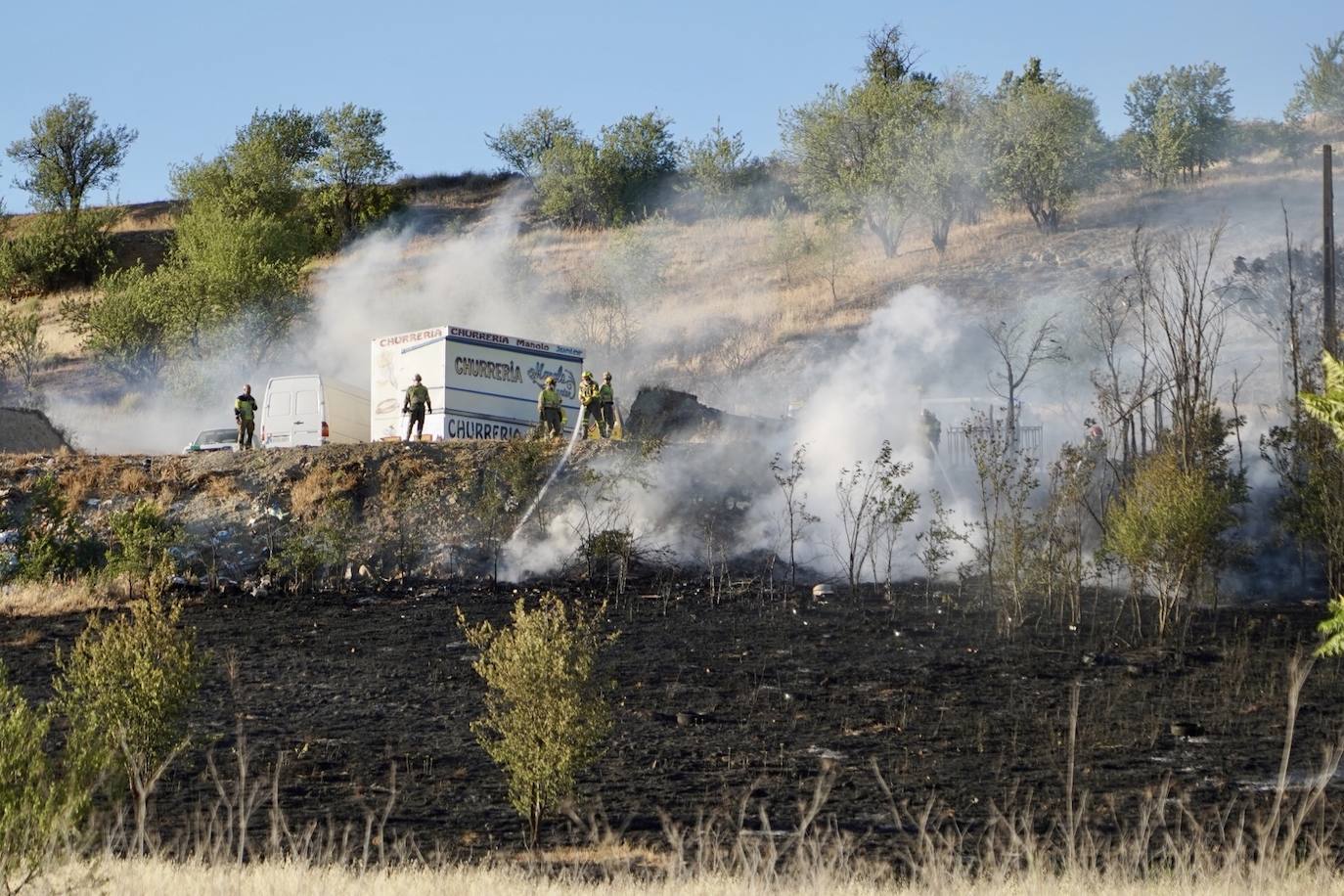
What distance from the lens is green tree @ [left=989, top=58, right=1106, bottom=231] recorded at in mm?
55281

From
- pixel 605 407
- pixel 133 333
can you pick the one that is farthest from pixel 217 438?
pixel 133 333

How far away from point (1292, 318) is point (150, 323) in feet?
133

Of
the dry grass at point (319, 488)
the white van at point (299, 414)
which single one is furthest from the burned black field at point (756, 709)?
the white van at point (299, 414)

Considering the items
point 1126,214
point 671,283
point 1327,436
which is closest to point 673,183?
point 671,283

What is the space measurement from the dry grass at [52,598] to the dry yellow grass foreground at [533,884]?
1299cm

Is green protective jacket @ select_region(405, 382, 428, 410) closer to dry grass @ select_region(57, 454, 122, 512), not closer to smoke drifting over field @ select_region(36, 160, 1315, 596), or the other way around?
smoke drifting over field @ select_region(36, 160, 1315, 596)

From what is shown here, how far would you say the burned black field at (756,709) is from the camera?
12.5m

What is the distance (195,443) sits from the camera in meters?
32.3

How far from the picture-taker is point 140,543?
2191cm

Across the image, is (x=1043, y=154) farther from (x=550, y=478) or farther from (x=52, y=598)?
(x=52, y=598)

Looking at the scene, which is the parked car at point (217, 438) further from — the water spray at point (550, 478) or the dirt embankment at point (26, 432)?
the water spray at point (550, 478)

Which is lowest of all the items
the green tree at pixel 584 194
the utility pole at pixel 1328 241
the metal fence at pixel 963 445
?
the metal fence at pixel 963 445

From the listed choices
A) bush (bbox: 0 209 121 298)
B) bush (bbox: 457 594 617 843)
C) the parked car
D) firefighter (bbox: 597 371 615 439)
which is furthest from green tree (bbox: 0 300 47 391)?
bush (bbox: 457 594 617 843)

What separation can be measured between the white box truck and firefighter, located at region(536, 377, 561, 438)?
0.88 m
